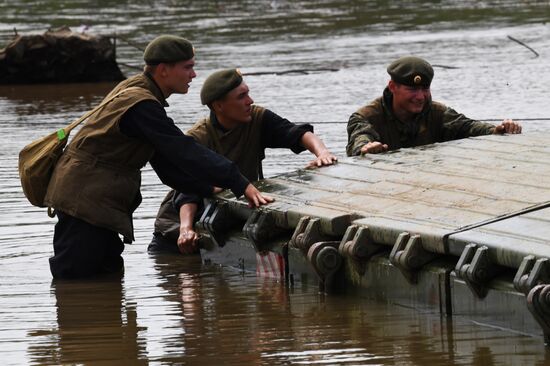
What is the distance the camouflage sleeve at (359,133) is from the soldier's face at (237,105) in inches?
29.0

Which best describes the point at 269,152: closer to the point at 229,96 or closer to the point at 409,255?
the point at 229,96

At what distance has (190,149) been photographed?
825 cm

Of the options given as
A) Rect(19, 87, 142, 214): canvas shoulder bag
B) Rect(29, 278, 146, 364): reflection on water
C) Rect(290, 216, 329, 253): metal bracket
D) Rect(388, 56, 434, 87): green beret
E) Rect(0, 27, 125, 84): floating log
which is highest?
Rect(388, 56, 434, 87): green beret

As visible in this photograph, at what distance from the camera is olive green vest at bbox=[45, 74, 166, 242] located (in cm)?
839

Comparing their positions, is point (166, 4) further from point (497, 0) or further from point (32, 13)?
point (497, 0)

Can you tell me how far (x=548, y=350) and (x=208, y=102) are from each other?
3331 millimetres

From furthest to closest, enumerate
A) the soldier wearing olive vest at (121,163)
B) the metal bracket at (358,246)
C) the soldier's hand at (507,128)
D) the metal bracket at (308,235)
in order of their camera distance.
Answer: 1. the soldier's hand at (507,128)
2. the soldier wearing olive vest at (121,163)
3. the metal bracket at (308,235)
4. the metal bracket at (358,246)

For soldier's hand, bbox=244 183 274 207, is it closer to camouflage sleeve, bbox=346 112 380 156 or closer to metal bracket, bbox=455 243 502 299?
camouflage sleeve, bbox=346 112 380 156

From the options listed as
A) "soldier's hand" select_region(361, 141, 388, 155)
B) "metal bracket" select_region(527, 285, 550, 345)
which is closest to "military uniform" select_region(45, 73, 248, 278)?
"soldier's hand" select_region(361, 141, 388, 155)

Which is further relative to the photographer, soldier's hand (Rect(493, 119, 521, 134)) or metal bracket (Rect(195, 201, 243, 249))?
soldier's hand (Rect(493, 119, 521, 134))

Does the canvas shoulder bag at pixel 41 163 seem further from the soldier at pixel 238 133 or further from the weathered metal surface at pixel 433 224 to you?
the weathered metal surface at pixel 433 224

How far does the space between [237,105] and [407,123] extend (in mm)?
1217

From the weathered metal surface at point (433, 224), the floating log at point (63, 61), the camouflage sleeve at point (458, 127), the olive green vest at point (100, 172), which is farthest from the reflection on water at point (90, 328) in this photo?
the floating log at point (63, 61)

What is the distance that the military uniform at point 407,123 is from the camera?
30.8ft
